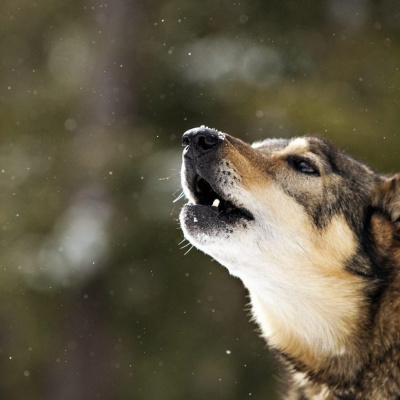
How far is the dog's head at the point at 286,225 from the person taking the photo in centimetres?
417

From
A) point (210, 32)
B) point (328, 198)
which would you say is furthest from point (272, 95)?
point (328, 198)

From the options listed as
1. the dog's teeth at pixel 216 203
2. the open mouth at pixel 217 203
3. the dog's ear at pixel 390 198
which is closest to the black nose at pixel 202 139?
the open mouth at pixel 217 203

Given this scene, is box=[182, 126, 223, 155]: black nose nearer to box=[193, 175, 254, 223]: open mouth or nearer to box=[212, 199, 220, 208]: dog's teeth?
box=[193, 175, 254, 223]: open mouth

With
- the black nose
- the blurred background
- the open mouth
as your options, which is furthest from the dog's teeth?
the blurred background

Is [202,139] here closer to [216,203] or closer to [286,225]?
[216,203]

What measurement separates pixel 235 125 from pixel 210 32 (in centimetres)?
152

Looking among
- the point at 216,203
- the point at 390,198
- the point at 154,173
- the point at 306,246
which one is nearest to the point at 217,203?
the point at 216,203

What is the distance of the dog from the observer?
4.12 meters

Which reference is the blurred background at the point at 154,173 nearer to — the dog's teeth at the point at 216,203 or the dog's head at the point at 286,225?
the dog's head at the point at 286,225

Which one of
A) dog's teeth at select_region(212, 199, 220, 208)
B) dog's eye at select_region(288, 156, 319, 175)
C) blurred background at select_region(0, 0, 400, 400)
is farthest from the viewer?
blurred background at select_region(0, 0, 400, 400)

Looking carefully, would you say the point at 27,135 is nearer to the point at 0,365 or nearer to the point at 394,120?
the point at 0,365

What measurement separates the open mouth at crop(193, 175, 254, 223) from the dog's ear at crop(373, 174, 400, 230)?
79cm

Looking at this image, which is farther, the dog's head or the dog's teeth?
the dog's teeth

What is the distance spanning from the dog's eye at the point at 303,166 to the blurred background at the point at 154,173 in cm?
497
